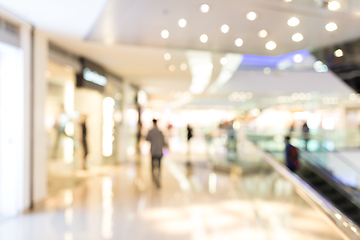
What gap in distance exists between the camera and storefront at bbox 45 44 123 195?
24.2ft

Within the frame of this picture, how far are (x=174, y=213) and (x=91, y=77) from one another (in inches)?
194

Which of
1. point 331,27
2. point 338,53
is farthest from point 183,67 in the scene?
point 331,27

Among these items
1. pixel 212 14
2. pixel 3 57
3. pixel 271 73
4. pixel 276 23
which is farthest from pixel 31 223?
pixel 271 73

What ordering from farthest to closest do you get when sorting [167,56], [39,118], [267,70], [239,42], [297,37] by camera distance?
[267,70] < [167,56] < [39,118] < [239,42] < [297,37]

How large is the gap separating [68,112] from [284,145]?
692cm

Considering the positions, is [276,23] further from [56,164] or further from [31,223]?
[56,164]

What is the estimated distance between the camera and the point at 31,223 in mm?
4477

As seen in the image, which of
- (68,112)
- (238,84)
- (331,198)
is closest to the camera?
(331,198)

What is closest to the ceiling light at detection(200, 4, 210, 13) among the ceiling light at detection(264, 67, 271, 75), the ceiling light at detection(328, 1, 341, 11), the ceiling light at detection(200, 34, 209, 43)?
the ceiling light at detection(200, 34, 209, 43)

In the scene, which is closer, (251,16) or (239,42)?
(251,16)

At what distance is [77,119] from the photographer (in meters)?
8.97

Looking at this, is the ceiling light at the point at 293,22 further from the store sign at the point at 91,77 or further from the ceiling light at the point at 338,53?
the store sign at the point at 91,77

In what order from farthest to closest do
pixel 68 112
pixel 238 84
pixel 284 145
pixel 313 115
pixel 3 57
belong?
1. pixel 313 115
2. pixel 238 84
3. pixel 284 145
4. pixel 68 112
5. pixel 3 57

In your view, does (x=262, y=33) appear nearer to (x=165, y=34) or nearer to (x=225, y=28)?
(x=225, y=28)
